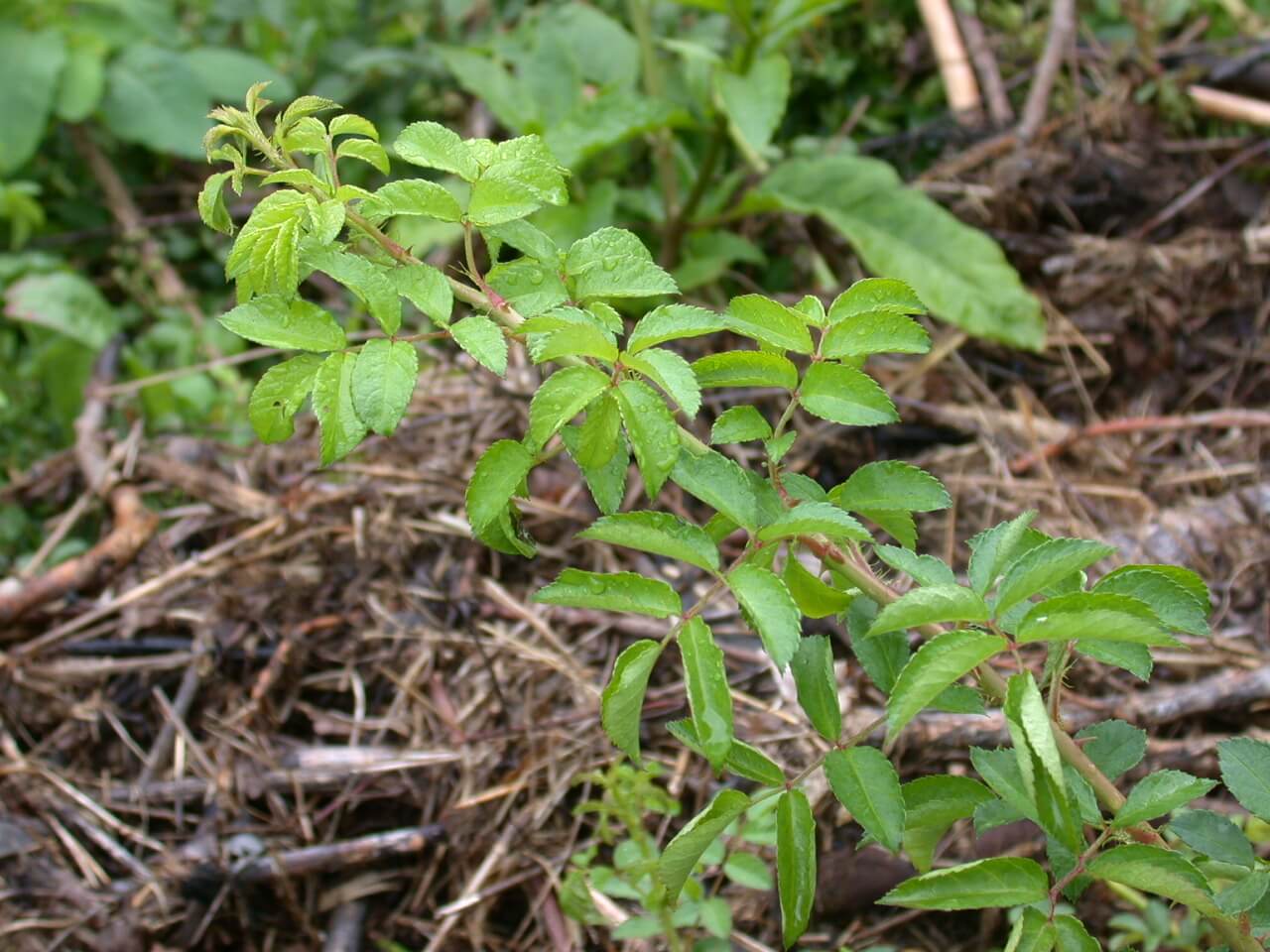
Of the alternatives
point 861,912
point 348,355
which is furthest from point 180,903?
point 348,355

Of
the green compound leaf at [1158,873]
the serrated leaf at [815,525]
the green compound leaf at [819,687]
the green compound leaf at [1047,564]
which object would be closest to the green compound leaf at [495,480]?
the serrated leaf at [815,525]

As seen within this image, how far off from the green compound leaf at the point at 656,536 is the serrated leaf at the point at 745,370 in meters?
0.14

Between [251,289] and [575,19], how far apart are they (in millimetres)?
2233

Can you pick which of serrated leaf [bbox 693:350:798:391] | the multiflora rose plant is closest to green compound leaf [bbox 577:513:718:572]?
the multiflora rose plant

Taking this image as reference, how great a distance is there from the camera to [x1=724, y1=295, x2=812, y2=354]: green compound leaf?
1049mm

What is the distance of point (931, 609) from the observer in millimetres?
929

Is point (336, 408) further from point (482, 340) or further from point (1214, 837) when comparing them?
point (1214, 837)

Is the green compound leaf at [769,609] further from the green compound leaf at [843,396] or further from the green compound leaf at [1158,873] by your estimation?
the green compound leaf at [1158,873]

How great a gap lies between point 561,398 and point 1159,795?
0.63 meters

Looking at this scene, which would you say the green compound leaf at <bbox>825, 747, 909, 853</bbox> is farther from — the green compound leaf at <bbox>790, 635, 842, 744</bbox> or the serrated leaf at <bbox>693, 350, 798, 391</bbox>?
the serrated leaf at <bbox>693, 350, 798, 391</bbox>

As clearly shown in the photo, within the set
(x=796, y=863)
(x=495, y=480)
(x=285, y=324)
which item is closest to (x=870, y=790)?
(x=796, y=863)

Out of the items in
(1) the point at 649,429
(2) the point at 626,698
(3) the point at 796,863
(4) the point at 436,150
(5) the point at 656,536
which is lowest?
(3) the point at 796,863

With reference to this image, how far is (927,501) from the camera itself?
1.05m

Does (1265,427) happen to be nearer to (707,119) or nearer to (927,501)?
(707,119)
